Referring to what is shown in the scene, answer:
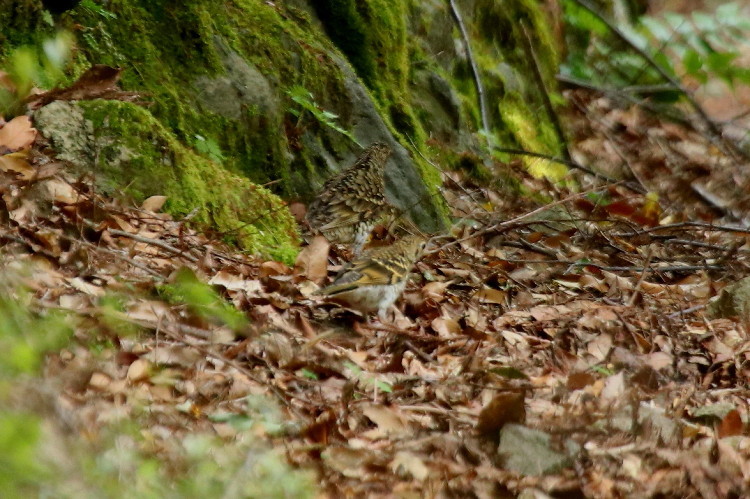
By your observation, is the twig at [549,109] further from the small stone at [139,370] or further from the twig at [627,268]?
the small stone at [139,370]

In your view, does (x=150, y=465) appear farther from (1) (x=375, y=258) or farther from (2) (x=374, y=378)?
(1) (x=375, y=258)

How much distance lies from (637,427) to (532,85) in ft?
34.3

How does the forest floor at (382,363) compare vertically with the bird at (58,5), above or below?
below

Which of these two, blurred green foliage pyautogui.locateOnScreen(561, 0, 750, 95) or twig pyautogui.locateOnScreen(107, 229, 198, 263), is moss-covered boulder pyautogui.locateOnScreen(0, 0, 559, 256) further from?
blurred green foliage pyautogui.locateOnScreen(561, 0, 750, 95)

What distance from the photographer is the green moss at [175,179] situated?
21.2 ft

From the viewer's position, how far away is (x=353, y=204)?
8.03m

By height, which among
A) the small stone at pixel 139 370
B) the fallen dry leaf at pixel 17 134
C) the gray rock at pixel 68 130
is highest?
the fallen dry leaf at pixel 17 134

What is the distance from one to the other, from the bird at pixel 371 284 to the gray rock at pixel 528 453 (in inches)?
87.8

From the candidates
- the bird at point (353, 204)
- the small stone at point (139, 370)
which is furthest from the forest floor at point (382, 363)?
the bird at point (353, 204)

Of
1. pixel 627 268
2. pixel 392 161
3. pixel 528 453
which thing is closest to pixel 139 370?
pixel 528 453

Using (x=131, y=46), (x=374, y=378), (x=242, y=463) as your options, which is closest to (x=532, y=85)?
(x=131, y=46)

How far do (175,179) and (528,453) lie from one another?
3.79 meters

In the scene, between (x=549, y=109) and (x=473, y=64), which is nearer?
(x=473, y=64)

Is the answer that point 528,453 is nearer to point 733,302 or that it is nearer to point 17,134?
point 17,134
